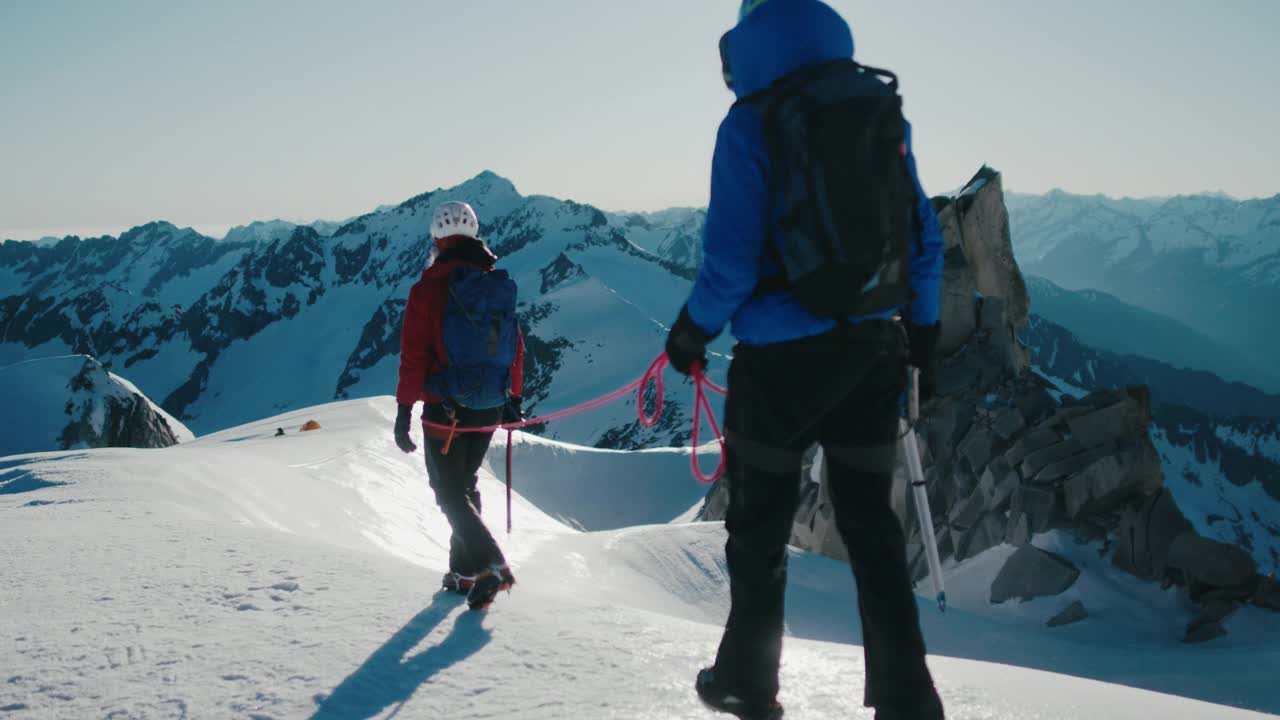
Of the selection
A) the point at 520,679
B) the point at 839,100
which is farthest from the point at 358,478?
the point at 839,100

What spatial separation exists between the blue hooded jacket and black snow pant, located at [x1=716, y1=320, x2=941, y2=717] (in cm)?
12

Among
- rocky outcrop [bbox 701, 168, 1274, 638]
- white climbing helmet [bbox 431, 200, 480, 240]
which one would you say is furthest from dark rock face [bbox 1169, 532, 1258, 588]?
white climbing helmet [bbox 431, 200, 480, 240]

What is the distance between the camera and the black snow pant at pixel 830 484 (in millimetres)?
2650

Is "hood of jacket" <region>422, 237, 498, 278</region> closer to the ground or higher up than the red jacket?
higher up

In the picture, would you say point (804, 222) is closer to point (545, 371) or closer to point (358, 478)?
point (358, 478)

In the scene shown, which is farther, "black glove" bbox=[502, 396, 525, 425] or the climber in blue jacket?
"black glove" bbox=[502, 396, 525, 425]

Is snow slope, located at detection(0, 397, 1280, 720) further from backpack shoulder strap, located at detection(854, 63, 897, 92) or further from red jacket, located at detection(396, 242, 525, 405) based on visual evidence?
backpack shoulder strap, located at detection(854, 63, 897, 92)

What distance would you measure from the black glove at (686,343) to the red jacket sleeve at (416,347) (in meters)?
2.45

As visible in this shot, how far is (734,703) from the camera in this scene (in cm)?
289

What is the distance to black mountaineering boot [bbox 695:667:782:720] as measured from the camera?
113 inches

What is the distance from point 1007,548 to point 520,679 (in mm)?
9395

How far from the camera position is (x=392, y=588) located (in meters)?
4.57

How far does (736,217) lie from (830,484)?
110cm

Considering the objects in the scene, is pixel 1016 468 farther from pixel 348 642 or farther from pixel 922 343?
pixel 348 642
